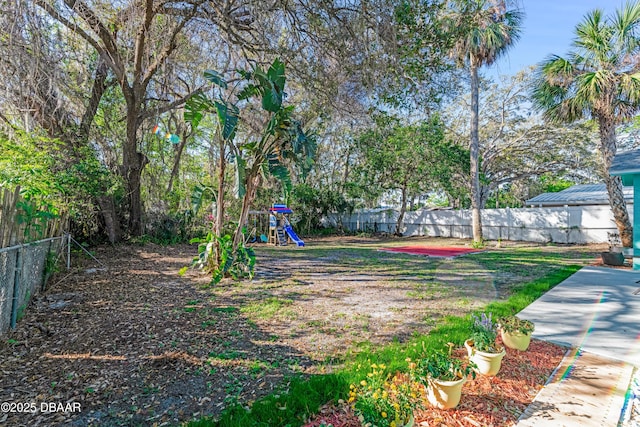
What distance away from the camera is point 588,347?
3.20m

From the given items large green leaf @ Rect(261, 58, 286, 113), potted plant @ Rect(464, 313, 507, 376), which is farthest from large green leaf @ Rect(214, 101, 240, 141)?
potted plant @ Rect(464, 313, 507, 376)

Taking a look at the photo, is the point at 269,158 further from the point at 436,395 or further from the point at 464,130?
the point at 464,130

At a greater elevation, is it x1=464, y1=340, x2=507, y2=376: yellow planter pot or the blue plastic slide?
the blue plastic slide

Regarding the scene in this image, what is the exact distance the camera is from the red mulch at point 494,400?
2.02m

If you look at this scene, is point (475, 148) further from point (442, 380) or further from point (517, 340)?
point (442, 380)

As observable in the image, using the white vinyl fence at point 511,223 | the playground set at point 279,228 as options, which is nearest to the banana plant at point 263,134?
the playground set at point 279,228

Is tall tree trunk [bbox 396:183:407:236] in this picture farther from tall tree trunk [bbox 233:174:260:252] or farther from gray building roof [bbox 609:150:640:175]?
tall tree trunk [bbox 233:174:260:252]

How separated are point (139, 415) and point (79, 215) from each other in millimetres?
7695

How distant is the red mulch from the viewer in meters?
2.02

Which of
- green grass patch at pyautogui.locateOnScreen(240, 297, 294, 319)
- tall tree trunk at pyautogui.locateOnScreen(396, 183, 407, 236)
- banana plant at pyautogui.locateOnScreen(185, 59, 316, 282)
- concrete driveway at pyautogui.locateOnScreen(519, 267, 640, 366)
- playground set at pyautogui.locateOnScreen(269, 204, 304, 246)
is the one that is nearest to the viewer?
concrete driveway at pyautogui.locateOnScreen(519, 267, 640, 366)

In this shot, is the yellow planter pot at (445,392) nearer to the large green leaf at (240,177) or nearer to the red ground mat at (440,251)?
the large green leaf at (240,177)

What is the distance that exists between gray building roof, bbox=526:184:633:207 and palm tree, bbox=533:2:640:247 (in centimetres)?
708

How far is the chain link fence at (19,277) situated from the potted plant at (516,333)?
4.75 m

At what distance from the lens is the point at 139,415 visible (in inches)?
82.7
